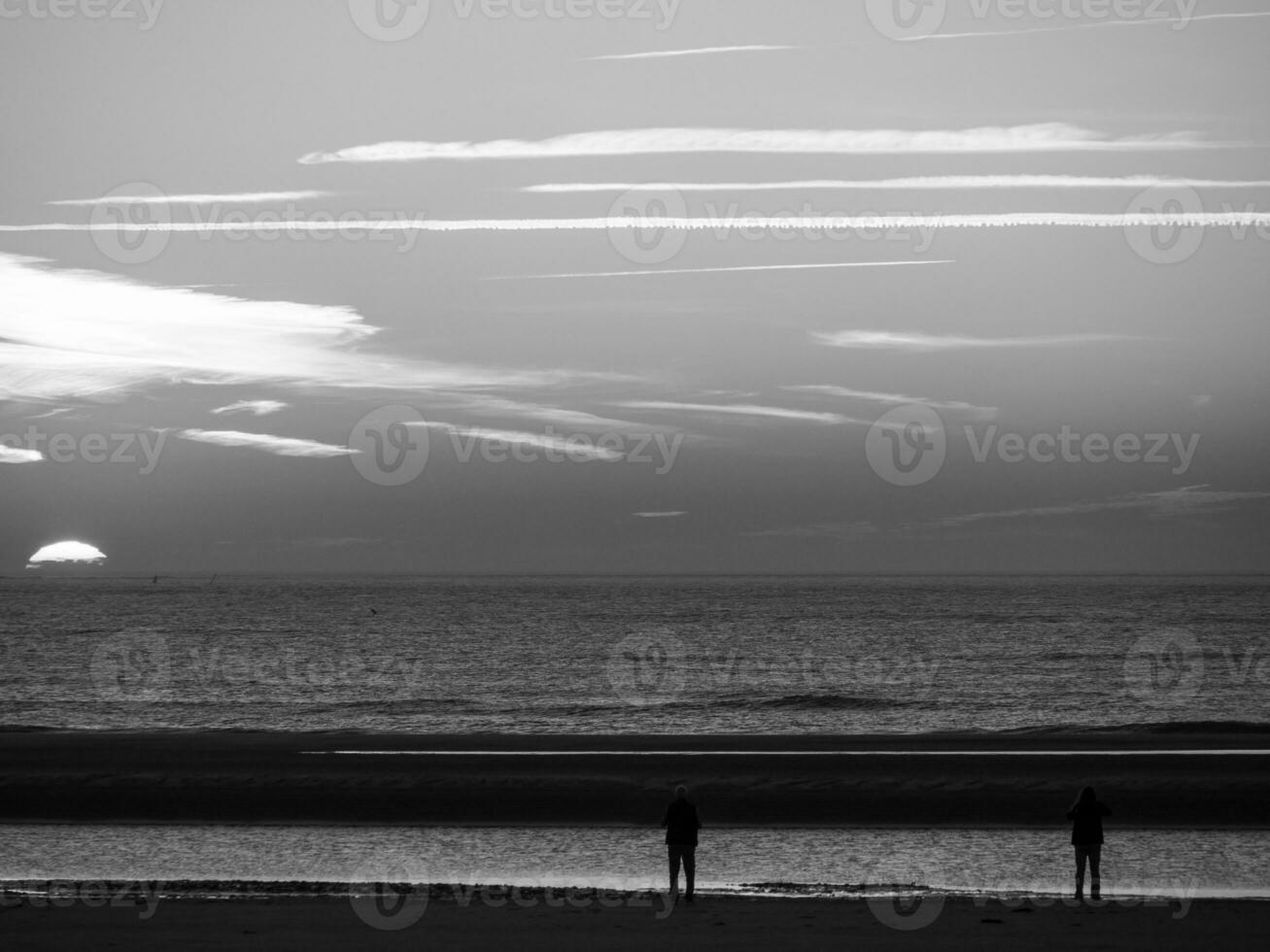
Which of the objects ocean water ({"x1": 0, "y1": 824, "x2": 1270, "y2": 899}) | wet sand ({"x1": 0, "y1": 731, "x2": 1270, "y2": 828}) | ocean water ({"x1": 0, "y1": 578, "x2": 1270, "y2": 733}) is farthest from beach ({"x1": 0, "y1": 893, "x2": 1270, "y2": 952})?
ocean water ({"x1": 0, "y1": 578, "x2": 1270, "y2": 733})

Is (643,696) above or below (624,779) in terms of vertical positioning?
above

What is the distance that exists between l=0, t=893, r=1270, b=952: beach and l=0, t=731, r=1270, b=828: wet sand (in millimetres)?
9350

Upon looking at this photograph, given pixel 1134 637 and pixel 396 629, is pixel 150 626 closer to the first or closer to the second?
pixel 396 629

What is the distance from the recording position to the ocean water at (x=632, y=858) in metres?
23.0

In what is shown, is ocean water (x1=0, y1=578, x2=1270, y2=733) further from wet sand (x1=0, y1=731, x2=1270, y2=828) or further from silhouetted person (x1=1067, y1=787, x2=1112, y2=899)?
silhouetted person (x1=1067, y1=787, x2=1112, y2=899)

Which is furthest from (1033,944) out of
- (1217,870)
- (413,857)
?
(413,857)

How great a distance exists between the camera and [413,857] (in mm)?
25406

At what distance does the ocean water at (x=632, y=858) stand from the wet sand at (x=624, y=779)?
142cm

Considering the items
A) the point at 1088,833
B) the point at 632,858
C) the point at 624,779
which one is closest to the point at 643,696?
the point at 624,779

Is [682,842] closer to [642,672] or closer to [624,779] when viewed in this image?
[624,779]

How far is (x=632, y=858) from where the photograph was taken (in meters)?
25.4

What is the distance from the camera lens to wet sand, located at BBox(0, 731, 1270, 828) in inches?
1185

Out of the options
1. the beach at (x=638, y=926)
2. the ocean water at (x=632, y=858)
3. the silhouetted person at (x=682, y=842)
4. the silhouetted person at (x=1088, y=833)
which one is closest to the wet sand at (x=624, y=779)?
the ocean water at (x=632, y=858)

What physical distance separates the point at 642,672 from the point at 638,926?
62550mm
